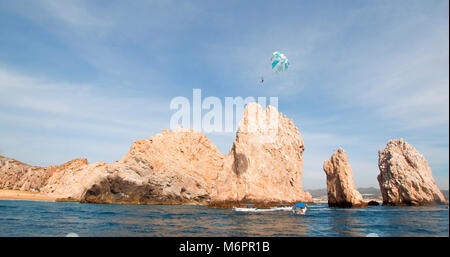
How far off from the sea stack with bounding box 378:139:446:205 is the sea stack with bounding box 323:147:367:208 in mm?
25326

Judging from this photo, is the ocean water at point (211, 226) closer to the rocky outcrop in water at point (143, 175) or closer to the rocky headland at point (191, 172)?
the rocky headland at point (191, 172)

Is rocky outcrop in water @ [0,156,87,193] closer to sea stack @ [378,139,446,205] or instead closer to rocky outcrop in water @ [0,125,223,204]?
rocky outcrop in water @ [0,125,223,204]

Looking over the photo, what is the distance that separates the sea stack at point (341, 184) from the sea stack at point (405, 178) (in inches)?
997

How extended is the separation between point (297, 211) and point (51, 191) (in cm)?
13111

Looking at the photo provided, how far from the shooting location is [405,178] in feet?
293

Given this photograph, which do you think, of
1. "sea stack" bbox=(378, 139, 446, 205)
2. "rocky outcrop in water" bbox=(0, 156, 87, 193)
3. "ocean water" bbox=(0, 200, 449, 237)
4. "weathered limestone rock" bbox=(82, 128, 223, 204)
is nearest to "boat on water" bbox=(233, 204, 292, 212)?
"ocean water" bbox=(0, 200, 449, 237)

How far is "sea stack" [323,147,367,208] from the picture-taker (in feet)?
240

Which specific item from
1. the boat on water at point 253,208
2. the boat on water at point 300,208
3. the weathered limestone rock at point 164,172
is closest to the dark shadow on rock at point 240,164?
the boat on water at point 253,208

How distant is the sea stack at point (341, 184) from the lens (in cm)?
7306

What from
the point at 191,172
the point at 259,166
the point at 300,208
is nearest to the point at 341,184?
the point at 259,166
